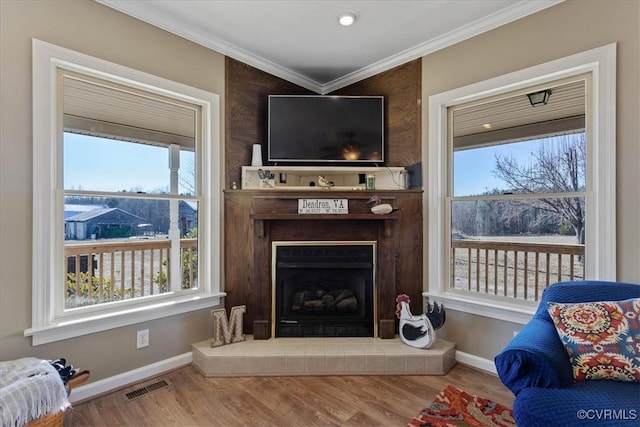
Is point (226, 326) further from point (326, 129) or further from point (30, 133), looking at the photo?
point (326, 129)

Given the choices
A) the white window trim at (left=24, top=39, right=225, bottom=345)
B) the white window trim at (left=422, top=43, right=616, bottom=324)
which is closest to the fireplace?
the white window trim at (left=422, top=43, right=616, bottom=324)

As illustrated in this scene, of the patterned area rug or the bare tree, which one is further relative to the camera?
the bare tree

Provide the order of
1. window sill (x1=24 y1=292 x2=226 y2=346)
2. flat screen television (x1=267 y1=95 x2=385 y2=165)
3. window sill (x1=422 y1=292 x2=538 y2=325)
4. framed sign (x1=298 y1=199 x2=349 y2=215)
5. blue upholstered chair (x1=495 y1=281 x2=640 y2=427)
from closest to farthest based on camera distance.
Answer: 1. blue upholstered chair (x1=495 y1=281 x2=640 y2=427)
2. window sill (x1=24 y1=292 x2=226 y2=346)
3. window sill (x1=422 y1=292 x2=538 y2=325)
4. framed sign (x1=298 y1=199 x2=349 y2=215)
5. flat screen television (x1=267 y1=95 x2=385 y2=165)

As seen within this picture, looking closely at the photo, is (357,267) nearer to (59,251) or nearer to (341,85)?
(341,85)

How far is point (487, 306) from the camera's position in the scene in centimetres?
247

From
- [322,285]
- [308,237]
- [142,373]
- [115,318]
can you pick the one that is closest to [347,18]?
[308,237]

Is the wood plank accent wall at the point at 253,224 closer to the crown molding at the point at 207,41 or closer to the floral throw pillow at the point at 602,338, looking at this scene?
the crown molding at the point at 207,41

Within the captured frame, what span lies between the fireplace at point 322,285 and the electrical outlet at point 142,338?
3.19 ft

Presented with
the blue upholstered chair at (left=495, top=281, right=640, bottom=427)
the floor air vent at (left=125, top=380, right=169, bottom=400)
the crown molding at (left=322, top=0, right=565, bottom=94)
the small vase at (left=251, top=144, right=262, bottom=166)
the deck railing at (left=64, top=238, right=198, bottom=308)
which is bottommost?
the floor air vent at (left=125, top=380, right=169, bottom=400)

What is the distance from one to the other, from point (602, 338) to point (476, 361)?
1.19 metres

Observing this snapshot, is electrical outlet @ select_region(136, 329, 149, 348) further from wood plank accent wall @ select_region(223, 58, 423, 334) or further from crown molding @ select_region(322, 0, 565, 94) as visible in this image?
crown molding @ select_region(322, 0, 565, 94)

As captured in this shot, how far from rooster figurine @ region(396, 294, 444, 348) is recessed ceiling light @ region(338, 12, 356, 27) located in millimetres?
2194

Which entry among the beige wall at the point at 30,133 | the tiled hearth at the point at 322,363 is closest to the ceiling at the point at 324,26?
the beige wall at the point at 30,133

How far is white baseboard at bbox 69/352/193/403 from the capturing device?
2092 mm
